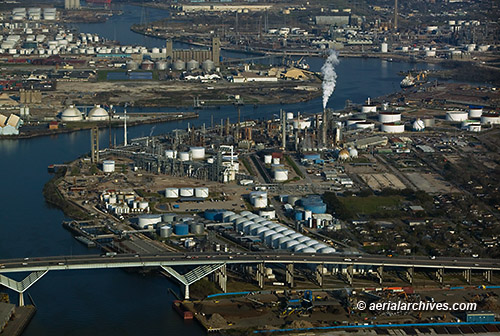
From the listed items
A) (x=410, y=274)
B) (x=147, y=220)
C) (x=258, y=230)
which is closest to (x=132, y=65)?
(x=147, y=220)

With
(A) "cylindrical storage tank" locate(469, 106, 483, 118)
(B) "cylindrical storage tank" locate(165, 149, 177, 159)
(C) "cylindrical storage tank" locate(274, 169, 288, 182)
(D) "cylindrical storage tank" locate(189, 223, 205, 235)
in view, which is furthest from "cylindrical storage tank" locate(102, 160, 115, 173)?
(A) "cylindrical storage tank" locate(469, 106, 483, 118)

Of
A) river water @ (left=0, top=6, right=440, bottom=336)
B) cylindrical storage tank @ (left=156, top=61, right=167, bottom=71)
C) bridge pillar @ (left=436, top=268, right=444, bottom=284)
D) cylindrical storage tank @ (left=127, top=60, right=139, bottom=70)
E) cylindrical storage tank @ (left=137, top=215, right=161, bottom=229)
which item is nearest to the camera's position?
river water @ (left=0, top=6, right=440, bottom=336)

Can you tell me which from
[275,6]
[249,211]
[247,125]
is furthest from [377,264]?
[275,6]

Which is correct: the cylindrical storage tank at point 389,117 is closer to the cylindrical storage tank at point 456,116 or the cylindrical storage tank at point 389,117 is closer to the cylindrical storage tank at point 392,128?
the cylindrical storage tank at point 392,128

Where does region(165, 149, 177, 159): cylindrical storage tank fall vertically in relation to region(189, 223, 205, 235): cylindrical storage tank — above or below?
above

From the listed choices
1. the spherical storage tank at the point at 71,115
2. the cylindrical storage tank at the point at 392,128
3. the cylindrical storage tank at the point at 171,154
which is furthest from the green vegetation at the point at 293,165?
the spherical storage tank at the point at 71,115

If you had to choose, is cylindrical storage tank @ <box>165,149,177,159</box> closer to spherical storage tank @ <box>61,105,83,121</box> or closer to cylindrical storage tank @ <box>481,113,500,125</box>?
spherical storage tank @ <box>61,105,83,121</box>

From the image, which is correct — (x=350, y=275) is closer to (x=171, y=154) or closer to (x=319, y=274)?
(x=319, y=274)
